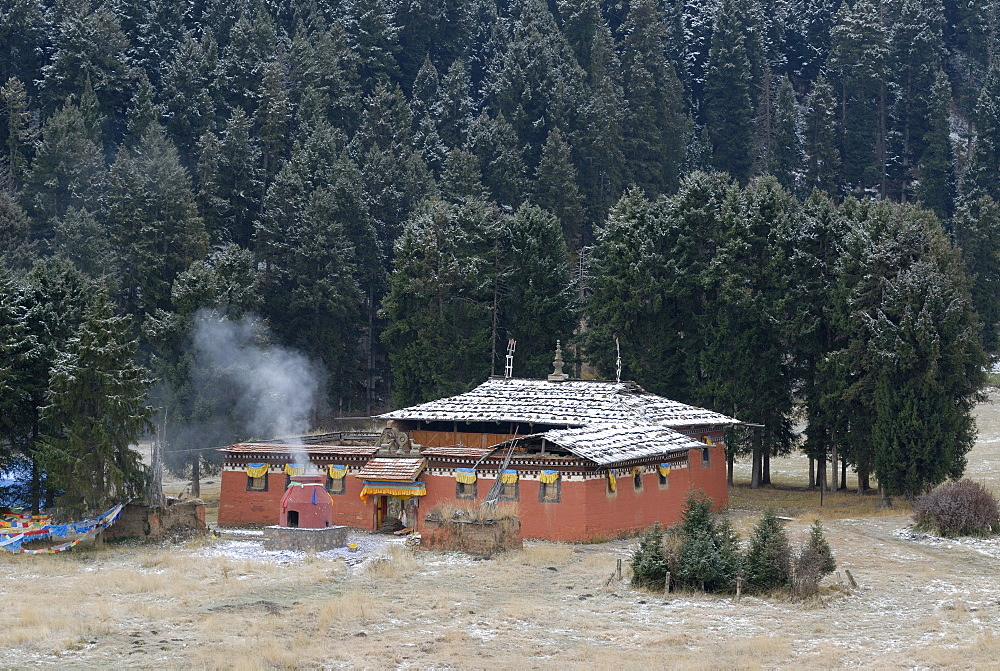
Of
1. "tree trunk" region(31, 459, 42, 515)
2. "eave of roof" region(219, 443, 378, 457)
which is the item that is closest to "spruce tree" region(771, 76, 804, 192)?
"eave of roof" region(219, 443, 378, 457)

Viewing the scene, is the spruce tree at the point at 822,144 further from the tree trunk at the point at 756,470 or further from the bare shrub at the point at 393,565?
the bare shrub at the point at 393,565

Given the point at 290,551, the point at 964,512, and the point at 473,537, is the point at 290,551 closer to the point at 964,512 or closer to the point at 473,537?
the point at 473,537

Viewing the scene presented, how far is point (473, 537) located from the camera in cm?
4338

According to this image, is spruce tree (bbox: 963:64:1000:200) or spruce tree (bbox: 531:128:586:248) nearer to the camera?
spruce tree (bbox: 531:128:586:248)

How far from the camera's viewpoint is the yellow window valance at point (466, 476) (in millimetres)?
47875

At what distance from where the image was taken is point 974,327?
195ft

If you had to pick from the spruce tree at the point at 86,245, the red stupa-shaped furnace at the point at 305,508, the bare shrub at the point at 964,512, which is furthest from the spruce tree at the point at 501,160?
the red stupa-shaped furnace at the point at 305,508

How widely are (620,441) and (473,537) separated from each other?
822 cm

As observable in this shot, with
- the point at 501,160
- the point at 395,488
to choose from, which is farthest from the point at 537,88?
the point at 395,488

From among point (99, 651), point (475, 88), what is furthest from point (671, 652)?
point (475, 88)

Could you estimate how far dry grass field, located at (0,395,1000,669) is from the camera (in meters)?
29.5

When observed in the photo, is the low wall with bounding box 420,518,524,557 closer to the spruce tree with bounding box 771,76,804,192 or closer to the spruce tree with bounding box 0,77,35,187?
the spruce tree with bounding box 0,77,35,187

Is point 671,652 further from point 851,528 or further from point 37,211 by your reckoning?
point 37,211

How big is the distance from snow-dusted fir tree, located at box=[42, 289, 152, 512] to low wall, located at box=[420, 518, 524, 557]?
1043 cm
